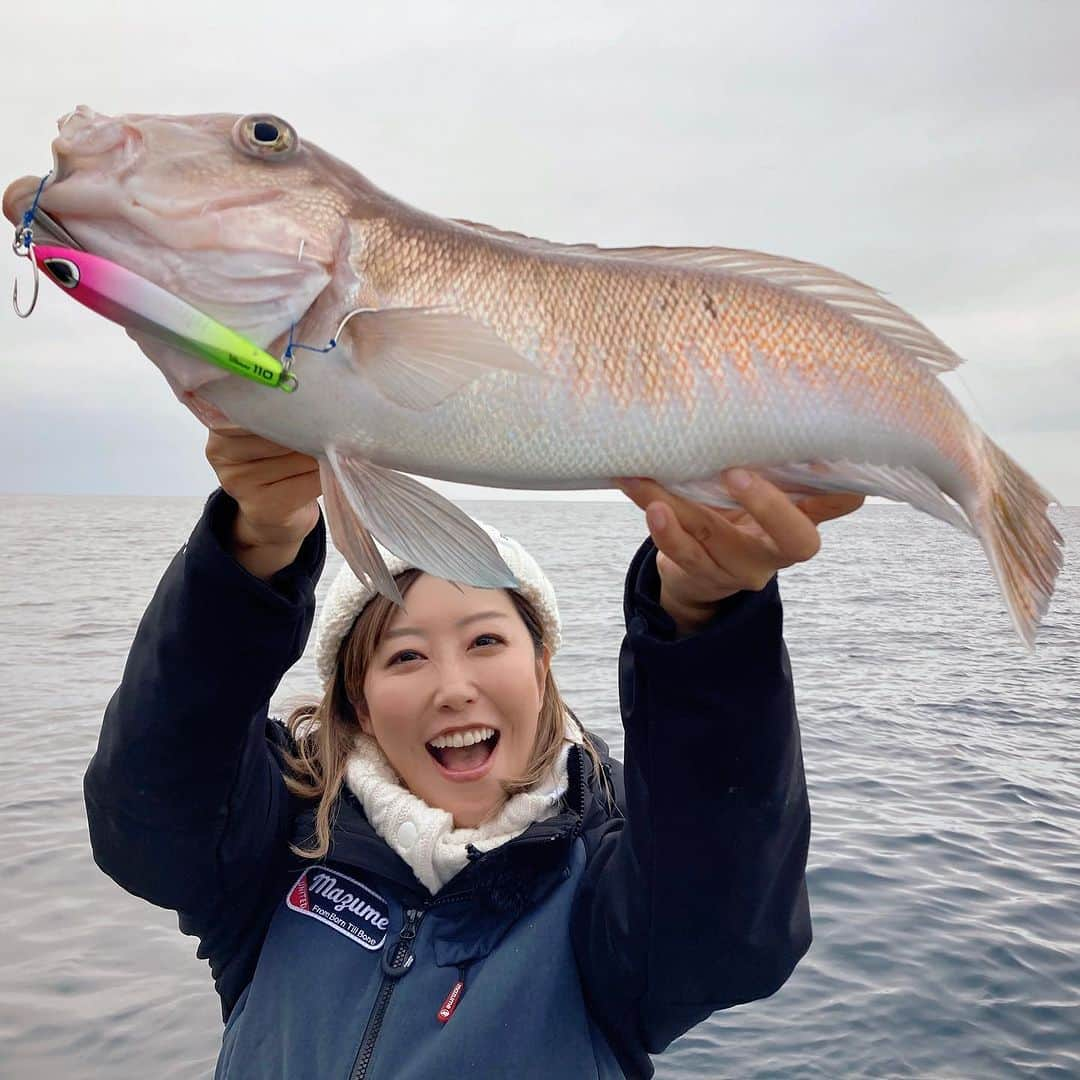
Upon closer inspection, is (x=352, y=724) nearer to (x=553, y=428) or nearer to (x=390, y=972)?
(x=390, y=972)

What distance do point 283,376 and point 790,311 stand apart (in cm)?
94

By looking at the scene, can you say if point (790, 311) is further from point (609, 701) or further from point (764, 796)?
point (609, 701)

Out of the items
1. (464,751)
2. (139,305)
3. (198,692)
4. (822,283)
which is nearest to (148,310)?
(139,305)

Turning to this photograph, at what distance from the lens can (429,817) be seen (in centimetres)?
276

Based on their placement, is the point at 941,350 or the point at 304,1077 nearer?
the point at 941,350

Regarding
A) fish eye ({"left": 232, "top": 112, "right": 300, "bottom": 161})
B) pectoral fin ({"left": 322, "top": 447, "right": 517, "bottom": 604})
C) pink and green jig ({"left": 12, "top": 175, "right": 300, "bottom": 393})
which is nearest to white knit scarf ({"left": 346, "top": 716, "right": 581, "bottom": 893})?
pectoral fin ({"left": 322, "top": 447, "right": 517, "bottom": 604})

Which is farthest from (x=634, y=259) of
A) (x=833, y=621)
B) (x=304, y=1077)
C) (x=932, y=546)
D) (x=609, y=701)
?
(x=932, y=546)

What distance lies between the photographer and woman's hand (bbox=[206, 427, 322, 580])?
1951 mm

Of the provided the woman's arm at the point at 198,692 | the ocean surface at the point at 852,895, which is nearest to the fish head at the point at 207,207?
the woman's arm at the point at 198,692

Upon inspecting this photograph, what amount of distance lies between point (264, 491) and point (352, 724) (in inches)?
54.3

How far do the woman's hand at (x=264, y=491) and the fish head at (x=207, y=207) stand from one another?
291 millimetres

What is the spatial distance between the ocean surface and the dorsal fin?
2653 millimetres

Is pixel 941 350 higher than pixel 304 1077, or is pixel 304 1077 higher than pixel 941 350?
pixel 941 350

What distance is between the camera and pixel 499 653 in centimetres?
302
